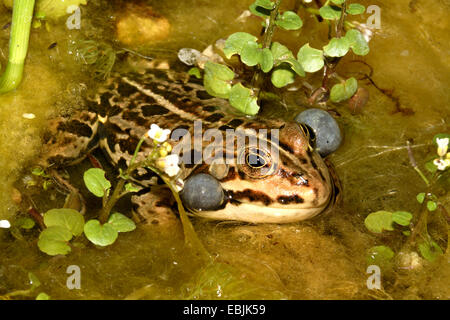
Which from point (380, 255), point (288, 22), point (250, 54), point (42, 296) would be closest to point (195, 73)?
point (250, 54)

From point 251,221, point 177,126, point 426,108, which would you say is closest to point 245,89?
point 177,126

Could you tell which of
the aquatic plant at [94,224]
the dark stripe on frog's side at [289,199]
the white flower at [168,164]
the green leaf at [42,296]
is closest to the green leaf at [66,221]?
the aquatic plant at [94,224]

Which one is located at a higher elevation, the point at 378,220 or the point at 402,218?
the point at 402,218

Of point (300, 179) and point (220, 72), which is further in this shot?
point (220, 72)

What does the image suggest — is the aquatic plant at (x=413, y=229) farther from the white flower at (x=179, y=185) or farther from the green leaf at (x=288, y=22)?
the white flower at (x=179, y=185)

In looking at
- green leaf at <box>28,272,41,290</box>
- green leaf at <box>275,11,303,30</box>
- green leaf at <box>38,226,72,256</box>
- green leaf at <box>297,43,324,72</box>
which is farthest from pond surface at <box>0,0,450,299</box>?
green leaf at <box>275,11,303,30</box>

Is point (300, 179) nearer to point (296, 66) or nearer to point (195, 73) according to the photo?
point (296, 66)

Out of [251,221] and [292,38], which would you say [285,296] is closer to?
[251,221]
